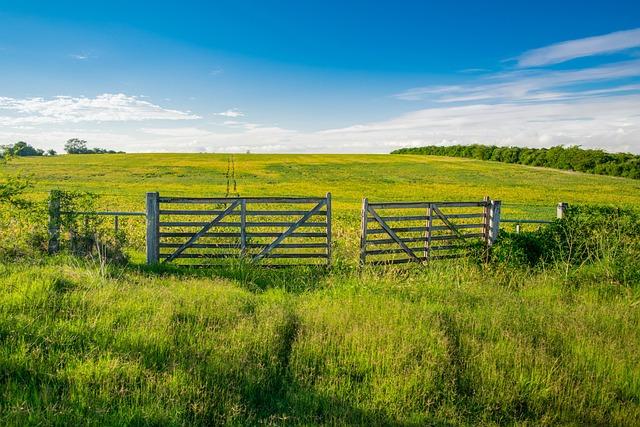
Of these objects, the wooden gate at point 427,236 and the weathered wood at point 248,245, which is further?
the wooden gate at point 427,236

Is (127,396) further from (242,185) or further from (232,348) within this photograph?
(242,185)

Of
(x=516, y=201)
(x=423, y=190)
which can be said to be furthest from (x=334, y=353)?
(x=423, y=190)

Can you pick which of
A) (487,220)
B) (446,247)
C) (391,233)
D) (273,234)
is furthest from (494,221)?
(273,234)

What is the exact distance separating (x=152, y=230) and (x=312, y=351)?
24.4 ft

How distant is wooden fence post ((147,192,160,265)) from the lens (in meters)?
11.7

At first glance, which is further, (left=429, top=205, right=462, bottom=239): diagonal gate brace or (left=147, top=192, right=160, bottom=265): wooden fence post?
(left=429, top=205, right=462, bottom=239): diagonal gate brace

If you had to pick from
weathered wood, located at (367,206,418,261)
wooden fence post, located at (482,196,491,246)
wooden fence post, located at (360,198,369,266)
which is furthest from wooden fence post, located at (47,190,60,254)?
wooden fence post, located at (482,196,491,246)

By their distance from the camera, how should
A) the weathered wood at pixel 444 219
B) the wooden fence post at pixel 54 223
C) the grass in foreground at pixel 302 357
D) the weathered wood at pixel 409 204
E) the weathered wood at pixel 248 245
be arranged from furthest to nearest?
the weathered wood at pixel 444 219
the weathered wood at pixel 409 204
the weathered wood at pixel 248 245
the wooden fence post at pixel 54 223
the grass in foreground at pixel 302 357

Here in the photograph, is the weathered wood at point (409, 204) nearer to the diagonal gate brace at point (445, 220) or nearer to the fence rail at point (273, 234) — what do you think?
the fence rail at point (273, 234)

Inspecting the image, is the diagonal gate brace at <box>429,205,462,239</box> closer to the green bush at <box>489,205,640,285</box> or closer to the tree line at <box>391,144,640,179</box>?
the green bush at <box>489,205,640,285</box>

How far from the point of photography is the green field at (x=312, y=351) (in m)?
4.63

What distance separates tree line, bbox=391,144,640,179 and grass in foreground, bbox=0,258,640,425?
7327 centimetres

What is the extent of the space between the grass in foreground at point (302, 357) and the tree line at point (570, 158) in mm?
73267

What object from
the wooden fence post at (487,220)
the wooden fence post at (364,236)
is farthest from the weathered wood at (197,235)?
the wooden fence post at (487,220)
